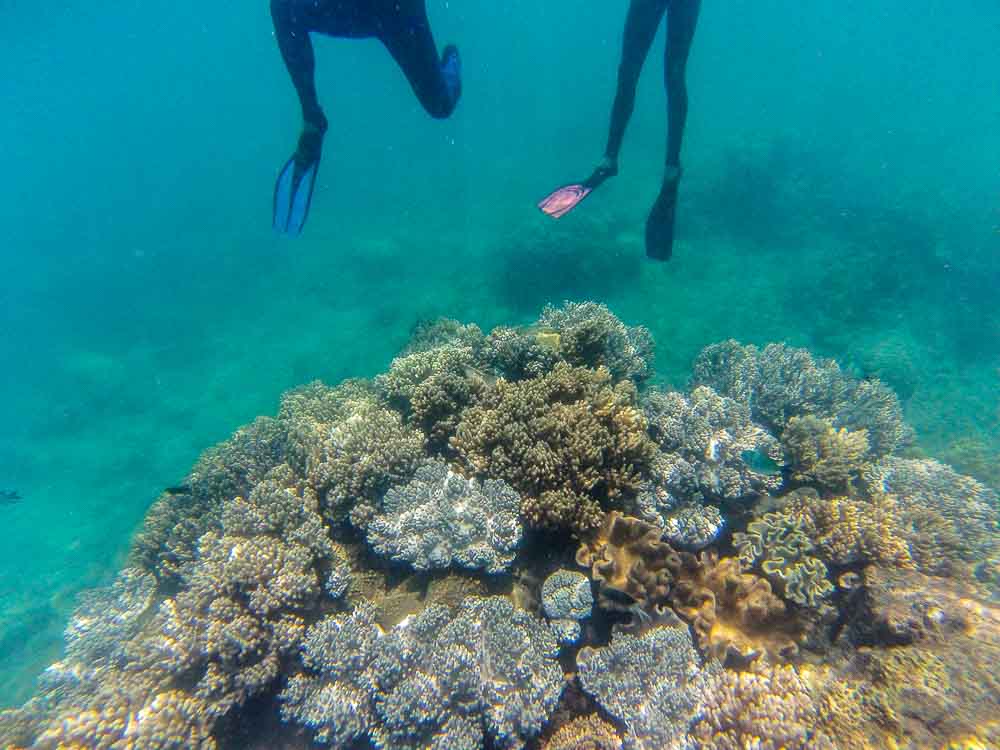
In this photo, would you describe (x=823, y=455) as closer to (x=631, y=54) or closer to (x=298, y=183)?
(x=631, y=54)

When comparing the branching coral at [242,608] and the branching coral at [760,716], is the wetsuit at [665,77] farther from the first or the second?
the branching coral at [760,716]

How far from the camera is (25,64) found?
5700 centimetres

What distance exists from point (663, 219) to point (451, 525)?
6170mm

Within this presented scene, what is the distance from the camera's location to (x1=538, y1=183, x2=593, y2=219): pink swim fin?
6953 mm

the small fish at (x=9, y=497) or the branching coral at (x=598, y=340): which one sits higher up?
the small fish at (x=9, y=497)

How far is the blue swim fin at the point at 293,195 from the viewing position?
21.2ft

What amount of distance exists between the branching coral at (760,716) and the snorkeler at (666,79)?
621cm

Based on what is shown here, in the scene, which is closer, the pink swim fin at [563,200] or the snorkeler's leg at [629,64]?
the pink swim fin at [563,200]

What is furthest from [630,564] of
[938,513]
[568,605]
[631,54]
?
[631,54]

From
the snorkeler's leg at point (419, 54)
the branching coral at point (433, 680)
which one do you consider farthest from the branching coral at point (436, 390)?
the snorkeler's leg at point (419, 54)

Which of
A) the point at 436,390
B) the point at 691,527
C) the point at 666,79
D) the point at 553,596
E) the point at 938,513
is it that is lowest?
the point at 938,513

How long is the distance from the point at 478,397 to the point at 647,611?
236 cm

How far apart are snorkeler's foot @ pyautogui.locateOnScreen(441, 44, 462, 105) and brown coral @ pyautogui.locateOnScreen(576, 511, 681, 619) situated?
24.5 feet

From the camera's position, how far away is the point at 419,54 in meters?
7.34
